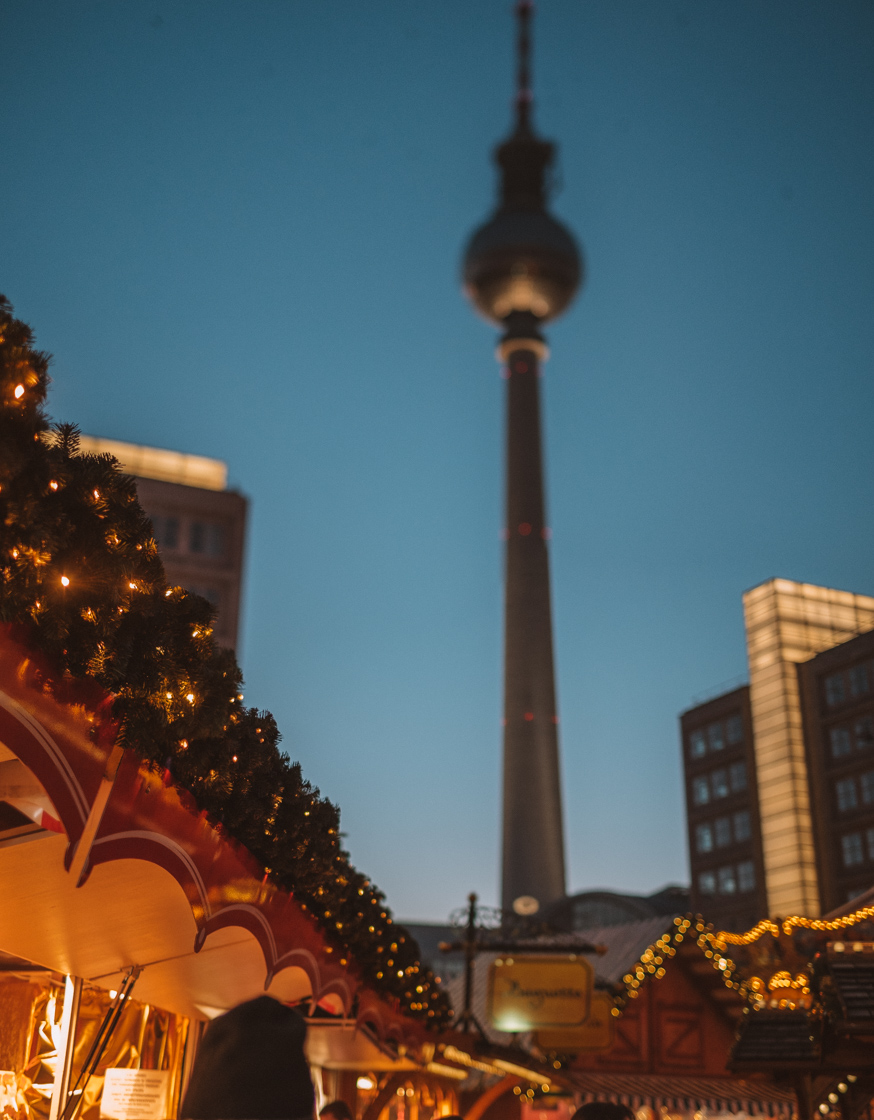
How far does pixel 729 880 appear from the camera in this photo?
75.6 m

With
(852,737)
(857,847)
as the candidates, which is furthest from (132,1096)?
(852,737)

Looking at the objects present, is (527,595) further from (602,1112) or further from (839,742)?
(602,1112)

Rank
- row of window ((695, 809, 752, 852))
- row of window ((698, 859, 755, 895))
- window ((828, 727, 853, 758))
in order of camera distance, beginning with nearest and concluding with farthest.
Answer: window ((828, 727, 853, 758)), row of window ((698, 859, 755, 895)), row of window ((695, 809, 752, 852))

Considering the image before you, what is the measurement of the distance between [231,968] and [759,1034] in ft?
23.4

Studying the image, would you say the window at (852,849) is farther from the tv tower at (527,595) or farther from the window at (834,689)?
the tv tower at (527,595)

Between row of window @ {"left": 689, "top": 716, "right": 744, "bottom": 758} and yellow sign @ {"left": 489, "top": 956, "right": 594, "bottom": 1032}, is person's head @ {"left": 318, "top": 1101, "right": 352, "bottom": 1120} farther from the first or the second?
row of window @ {"left": 689, "top": 716, "right": 744, "bottom": 758}

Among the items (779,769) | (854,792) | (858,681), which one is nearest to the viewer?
(854,792)

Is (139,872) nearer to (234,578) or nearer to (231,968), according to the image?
(231,968)

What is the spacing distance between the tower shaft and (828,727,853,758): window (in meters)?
18.1

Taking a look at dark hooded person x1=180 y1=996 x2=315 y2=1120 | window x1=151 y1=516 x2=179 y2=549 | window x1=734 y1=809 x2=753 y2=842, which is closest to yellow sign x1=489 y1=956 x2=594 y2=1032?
dark hooded person x1=180 y1=996 x2=315 y2=1120

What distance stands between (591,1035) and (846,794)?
53.8 meters

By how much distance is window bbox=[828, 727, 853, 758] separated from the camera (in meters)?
68.5

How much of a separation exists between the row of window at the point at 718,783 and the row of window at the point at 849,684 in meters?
8.83

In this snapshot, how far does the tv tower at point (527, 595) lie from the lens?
7662cm
